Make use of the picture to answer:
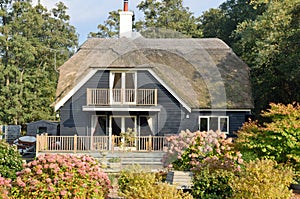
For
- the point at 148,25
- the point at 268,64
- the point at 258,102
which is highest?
the point at 148,25

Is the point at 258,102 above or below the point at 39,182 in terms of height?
above

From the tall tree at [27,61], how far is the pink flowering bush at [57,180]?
34606 mm

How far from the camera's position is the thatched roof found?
82.5 feet

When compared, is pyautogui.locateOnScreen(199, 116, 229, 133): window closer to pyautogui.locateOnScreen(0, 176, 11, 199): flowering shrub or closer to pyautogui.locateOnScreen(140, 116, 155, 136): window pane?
pyautogui.locateOnScreen(140, 116, 155, 136): window pane

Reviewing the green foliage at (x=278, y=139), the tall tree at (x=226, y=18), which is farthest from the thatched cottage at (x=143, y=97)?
the tall tree at (x=226, y=18)

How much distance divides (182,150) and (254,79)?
732 inches

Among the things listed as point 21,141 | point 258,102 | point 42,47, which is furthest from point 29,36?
→ point 258,102

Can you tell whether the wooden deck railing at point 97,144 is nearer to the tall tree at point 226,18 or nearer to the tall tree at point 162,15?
the tall tree at point 226,18

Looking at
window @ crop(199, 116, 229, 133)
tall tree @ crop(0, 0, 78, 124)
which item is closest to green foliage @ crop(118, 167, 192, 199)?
window @ crop(199, 116, 229, 133)

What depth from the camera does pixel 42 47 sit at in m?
45.5

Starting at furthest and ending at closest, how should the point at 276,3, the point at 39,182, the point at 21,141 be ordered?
the point at 21,141
the point at 276,3
the point at 39,182

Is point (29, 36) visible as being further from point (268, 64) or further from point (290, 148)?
point (290, 148)

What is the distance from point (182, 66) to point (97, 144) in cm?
849

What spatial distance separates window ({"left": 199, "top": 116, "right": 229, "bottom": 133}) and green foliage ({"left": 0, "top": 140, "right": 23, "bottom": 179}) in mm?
14495
